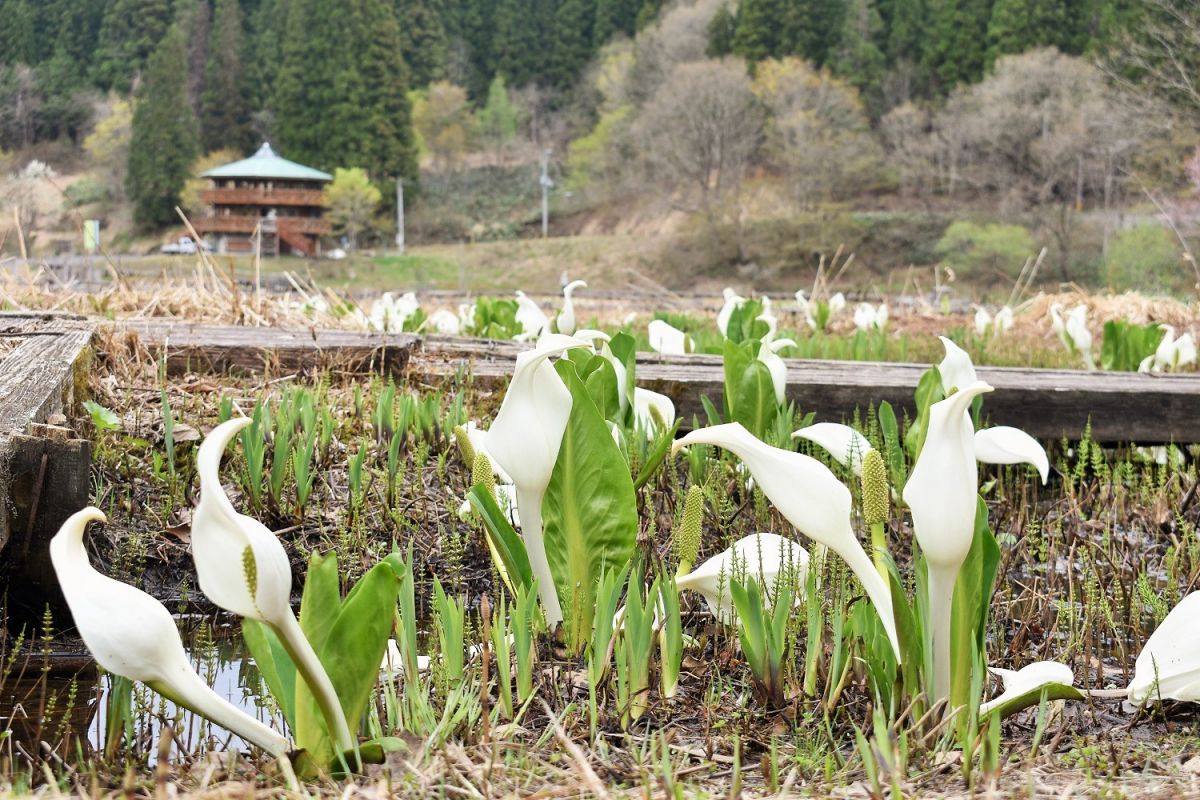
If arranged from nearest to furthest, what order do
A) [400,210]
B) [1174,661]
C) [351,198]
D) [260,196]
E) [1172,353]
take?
[1174,661] < [1172,353] < [351,198] < [260,196] < [400,210]

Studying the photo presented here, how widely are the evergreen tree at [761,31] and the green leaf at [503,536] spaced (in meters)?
53.5

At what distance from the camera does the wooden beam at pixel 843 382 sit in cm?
383

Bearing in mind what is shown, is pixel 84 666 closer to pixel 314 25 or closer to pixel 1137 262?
pixel 1137 262

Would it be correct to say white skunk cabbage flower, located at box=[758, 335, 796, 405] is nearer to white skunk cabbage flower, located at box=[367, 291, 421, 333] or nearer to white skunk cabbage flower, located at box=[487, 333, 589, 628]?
white skunk cabbage flower, located at box=[487, 333, 589, 628]

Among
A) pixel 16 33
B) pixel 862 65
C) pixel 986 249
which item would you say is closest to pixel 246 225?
pixel 862 65

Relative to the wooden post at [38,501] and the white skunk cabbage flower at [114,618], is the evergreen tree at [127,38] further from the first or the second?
the white skunk cabbage flower at [114,618]

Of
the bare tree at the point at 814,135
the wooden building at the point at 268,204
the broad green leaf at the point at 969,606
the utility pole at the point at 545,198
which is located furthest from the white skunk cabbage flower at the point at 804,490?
the utility pole at the point at 545,198

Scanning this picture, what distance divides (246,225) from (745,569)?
51835 millimetres

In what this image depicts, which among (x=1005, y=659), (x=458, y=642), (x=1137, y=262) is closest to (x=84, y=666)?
(x=458, y=642)

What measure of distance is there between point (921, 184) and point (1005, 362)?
4199cm

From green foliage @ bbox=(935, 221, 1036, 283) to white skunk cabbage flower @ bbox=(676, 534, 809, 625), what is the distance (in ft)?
117

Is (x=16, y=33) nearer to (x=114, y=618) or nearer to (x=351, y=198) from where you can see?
(x=351, y=198)

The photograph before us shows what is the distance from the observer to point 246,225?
167ft

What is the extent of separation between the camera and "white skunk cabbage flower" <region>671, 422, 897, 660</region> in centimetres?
149
